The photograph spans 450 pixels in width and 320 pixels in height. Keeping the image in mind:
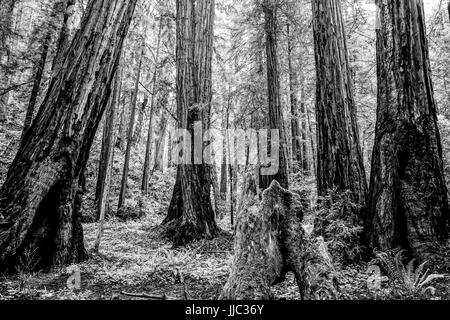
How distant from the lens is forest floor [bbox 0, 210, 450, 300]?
9.80 ft

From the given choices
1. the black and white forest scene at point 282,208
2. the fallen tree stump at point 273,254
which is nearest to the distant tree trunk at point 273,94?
the black and white forest scene at point 282,208

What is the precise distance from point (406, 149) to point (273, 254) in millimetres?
2389

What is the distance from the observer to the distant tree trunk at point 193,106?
6.42 m

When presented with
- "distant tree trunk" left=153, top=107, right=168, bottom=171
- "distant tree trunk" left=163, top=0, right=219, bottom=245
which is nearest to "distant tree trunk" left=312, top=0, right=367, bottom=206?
"distant tree trunk" left=163, top=0, right=219, bottom=245

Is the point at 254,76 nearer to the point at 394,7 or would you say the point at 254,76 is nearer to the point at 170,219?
the point at 170,219

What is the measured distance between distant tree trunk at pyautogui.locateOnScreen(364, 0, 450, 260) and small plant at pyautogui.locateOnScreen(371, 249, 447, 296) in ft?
0.62

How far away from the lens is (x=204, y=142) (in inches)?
269

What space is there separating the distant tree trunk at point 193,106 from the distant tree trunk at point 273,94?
9.11 feet

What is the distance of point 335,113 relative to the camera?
5.00 meters

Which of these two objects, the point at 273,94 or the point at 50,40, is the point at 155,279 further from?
the point at 50,40

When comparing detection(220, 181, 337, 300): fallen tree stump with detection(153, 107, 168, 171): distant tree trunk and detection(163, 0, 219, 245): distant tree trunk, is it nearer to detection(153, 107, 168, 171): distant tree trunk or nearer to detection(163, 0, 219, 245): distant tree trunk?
detection(163, 0, 219, 245): distant tree trunk

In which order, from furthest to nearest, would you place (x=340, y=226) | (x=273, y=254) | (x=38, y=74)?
(x=38, y=74) → (x=340, y=226) → (x=273, y=254)

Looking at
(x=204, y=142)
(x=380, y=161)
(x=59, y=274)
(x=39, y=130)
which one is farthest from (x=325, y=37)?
(x=59, y=274)
